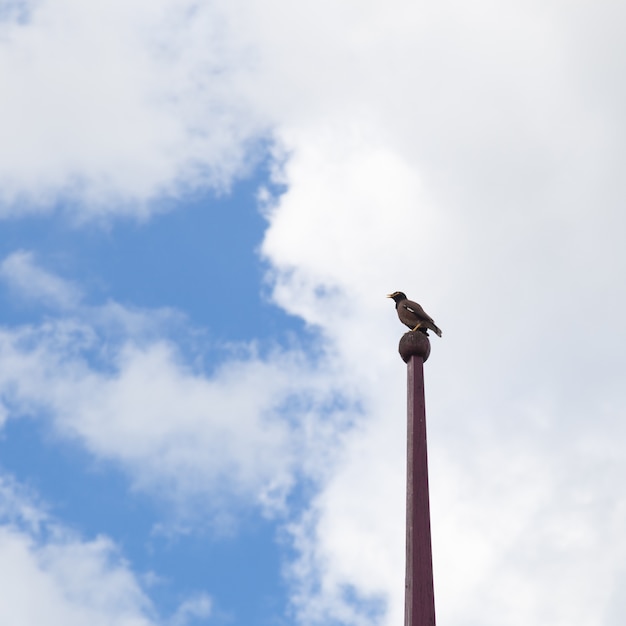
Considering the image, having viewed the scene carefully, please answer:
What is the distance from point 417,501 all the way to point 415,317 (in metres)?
1.97

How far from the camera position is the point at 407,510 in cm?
788

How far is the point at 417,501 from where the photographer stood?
25.8 feet


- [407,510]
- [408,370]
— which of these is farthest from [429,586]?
[408,370]

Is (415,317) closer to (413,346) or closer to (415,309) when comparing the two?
(415,309)

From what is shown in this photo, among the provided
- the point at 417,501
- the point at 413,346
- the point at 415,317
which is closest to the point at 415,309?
the point at 415,317

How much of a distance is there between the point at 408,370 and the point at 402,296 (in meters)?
1.24

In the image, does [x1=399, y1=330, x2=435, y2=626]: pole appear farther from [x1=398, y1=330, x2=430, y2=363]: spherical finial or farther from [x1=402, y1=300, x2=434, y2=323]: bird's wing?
[x1=402, y1=300, x2=434, y2=323]: bird's wing

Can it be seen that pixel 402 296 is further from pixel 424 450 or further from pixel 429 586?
pixel 429 586

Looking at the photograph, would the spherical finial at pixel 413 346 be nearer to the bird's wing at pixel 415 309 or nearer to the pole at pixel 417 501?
the pole at pixel 417 501

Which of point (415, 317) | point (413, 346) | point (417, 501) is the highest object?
point (415, 317)

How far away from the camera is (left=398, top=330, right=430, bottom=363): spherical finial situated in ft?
29.1

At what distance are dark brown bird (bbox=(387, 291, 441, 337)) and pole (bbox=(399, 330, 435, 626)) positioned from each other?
0.56 ft

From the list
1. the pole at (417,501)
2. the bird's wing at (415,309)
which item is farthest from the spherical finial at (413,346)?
the bird's wing at (415,309)

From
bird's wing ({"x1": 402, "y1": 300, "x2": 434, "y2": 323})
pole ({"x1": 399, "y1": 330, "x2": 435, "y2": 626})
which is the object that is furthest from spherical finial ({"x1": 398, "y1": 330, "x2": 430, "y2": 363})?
bird's wing ({"x1": 402, "y1": 300, "x2": 434, "y2": 323})
